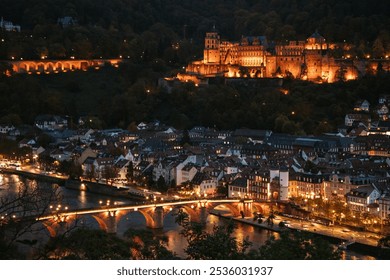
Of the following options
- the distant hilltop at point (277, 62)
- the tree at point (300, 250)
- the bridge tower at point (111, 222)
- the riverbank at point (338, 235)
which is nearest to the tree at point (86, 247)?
the tree at point (300, 250)

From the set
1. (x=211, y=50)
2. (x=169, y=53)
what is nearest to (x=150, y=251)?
(x=211, y=50)

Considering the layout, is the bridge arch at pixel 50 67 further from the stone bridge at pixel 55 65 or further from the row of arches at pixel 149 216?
the row of arches at pixel 149 216

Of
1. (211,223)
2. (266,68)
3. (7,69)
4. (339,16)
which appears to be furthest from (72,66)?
(211,223)

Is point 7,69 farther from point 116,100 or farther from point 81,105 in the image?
point 116,100

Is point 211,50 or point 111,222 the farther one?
point 211,50

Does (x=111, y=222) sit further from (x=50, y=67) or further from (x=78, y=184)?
(x=50, y=67)

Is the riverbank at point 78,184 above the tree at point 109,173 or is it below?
below

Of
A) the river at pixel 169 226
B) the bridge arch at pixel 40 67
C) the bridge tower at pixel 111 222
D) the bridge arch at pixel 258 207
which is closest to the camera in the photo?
the river at pixel 169 226
